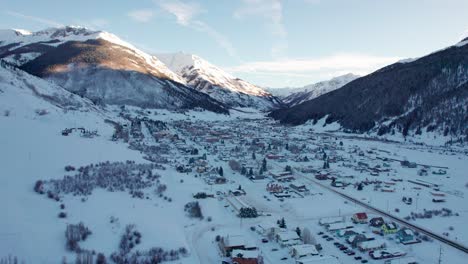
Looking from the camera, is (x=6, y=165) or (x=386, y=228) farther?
(x=6, y=165)

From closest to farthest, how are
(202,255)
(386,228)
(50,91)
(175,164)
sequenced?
(202,255) → (386,228) → (175,164) → (50,91)

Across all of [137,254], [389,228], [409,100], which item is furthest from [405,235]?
[409,100]

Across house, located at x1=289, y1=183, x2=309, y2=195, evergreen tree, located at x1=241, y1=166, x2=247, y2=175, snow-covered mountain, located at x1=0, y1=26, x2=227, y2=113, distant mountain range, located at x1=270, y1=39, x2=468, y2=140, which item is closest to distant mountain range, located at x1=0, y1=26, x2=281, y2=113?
snow-covered mountain, located at x1=0, y1=26, x2=227, y2=113

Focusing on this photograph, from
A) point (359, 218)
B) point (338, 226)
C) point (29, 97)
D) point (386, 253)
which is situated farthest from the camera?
point (29, 97)

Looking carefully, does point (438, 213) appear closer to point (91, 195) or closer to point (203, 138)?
point (91, 195)

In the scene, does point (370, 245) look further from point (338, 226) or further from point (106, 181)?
point (106, 181)

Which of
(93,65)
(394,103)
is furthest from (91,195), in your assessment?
(93,65)

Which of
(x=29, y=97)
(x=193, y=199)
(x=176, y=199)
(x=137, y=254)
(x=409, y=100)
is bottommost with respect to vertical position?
(x=137, y=254)
